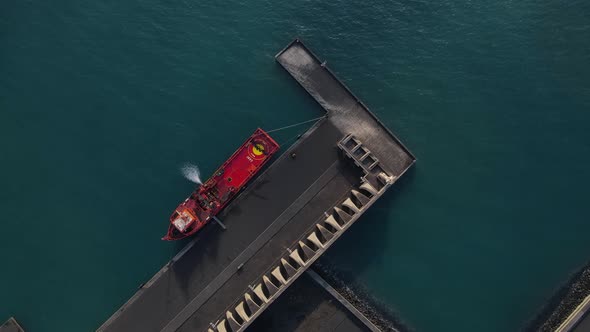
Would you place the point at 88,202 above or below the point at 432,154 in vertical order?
above

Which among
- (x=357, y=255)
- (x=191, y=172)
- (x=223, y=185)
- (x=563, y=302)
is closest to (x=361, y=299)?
(x=357, y=255)

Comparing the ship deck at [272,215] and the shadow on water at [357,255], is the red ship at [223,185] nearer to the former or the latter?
the ship deck at [272,215]

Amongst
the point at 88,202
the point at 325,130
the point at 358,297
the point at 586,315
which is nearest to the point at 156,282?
the point at 88,202

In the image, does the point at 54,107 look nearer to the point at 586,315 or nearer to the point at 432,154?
the point at 432,154

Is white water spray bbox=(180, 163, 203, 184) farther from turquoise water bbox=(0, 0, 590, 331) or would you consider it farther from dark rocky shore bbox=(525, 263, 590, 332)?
dark rocky shore bbox=(525, 263, 590, 332)

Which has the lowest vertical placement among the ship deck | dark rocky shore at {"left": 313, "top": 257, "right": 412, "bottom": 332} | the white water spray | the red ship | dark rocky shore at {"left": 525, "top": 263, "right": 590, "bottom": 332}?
dark rocky shore at {"left": 525, "top": 263, "right": 590, "bottom": 332}

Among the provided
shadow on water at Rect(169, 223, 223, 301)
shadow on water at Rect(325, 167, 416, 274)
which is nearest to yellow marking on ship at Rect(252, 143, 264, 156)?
shadow on water at Rect(169, 223, 223, 301)

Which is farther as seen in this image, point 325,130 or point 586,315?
point 325,130
